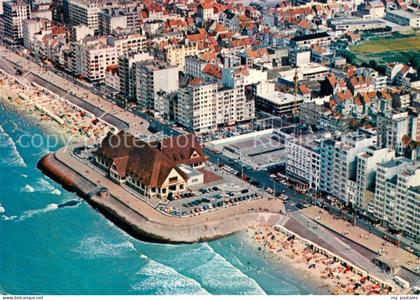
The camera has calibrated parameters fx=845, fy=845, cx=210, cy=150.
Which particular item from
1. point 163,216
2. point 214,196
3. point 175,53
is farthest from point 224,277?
point 175,53

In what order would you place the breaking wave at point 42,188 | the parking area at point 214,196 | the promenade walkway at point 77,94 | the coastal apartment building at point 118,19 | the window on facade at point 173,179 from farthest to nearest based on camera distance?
the coastal apartment building at point 118,19
the promenade walkway at point 77,94
the breaking wave at point 42,188
the window on facade at point 173,179
the parking area at point 214,196

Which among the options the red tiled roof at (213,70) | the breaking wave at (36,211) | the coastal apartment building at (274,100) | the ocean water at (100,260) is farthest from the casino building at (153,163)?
the red tiled roof at (213,70)

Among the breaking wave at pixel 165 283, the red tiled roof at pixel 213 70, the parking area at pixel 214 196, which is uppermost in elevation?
the red tiled roof at pixel 213 70

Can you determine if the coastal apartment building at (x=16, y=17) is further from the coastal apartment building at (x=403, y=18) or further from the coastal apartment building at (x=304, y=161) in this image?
the coastal apartment building at (x=304, y=161)

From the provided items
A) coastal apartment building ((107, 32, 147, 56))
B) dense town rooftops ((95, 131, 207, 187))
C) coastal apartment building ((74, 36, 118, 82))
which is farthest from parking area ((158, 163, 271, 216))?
coastal apartment building ((107, 32, 147, 56))

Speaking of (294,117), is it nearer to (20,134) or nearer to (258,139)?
(258,139)

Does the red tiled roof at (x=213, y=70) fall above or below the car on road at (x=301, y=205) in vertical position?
above

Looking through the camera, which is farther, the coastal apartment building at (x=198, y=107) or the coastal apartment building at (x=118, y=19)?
the coastal apartment building at (x=118, y=19)

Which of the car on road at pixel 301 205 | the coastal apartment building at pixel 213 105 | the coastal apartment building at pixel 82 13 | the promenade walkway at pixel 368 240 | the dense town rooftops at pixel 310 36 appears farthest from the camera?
the coastal apartment building at pixel 82 13

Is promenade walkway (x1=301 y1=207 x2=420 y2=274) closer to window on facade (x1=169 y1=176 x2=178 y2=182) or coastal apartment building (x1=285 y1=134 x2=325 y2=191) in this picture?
coastal apartment building (x1=285 y1=134 x2=325 y2=191)
